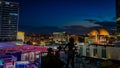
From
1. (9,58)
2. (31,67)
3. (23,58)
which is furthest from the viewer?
(23,58)

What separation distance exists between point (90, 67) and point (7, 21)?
77361 millimetres

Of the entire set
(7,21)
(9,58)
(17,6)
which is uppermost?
(17,6)

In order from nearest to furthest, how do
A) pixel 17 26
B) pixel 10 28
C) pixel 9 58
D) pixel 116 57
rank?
pixel 116 57, pixel 9 58, pixel 10 28, pixel 17 26

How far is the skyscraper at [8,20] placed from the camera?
80200 mm

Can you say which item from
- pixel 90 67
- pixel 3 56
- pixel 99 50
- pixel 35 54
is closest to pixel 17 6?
pixel 35 54

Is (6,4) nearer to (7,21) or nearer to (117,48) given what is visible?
(7,21)

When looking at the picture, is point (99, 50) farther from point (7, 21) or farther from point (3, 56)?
point (7, 21)

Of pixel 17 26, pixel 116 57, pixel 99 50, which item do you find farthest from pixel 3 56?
pixel 17 26

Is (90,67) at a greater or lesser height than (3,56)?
greater

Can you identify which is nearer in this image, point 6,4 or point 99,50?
point 99,50

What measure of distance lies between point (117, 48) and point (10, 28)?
69.2 meters

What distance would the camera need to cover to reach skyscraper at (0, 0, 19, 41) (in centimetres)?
8020

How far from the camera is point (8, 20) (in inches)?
3349

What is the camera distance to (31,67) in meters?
35.9
